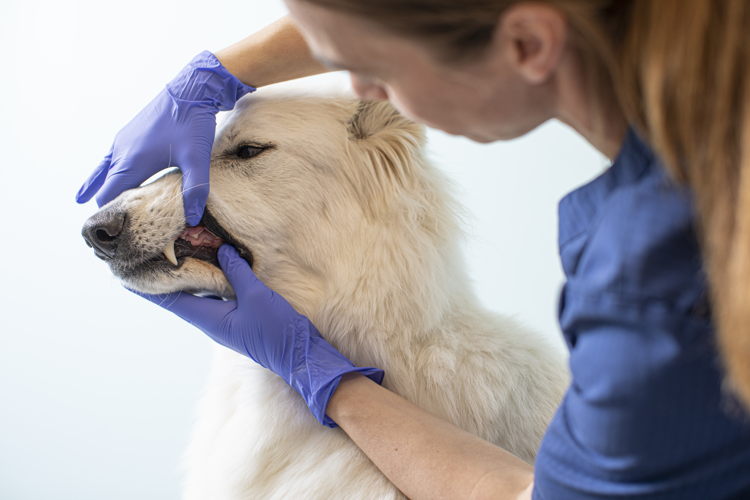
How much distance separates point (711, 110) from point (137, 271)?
873 millimetres

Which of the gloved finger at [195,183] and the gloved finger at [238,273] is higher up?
the gloved finger at [195,183]

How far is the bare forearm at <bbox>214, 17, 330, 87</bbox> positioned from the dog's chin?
0.34 metres

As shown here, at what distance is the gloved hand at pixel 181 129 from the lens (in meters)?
1.18

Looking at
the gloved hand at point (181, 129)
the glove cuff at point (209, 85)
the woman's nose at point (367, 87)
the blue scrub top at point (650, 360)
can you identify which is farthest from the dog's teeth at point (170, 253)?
the blue scrub top at point (650, 360)

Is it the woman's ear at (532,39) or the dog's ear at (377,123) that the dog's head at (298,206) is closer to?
the dog's ear at (377,123)

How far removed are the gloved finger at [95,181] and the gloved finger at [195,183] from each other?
20cm

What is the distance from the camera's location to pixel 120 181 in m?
1.20

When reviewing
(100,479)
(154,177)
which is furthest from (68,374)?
(154,177)

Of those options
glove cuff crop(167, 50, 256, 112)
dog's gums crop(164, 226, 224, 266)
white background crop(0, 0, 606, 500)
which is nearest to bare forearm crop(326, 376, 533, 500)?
dog's gums crop(164, 226, 224, 266)

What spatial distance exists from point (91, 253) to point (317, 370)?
1264 millimetres

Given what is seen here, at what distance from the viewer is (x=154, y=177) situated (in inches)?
49.5

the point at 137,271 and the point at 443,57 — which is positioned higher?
the point at 443,57

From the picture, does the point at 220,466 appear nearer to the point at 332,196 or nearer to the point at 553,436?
the point at 332,196

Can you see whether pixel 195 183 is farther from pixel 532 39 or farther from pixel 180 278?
pixel 532 39
